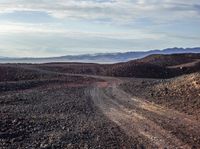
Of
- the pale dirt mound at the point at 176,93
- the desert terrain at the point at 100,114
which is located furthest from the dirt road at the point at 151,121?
the pale dirt mound at the point at 176,93

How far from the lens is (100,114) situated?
2503 centimetres

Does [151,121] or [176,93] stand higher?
[176,93]

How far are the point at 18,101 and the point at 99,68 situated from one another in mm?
27174

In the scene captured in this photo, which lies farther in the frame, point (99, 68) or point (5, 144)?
point (99, 68)

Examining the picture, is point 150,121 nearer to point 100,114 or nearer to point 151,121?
point 151,121

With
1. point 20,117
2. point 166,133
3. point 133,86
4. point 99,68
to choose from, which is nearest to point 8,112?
point 20,117

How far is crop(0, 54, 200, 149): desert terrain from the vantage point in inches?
731

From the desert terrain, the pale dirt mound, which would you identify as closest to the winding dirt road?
the desert terrain

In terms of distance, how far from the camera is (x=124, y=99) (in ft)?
101

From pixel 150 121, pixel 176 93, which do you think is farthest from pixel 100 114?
pixel 176 93

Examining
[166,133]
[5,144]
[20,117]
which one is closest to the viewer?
[5,144]

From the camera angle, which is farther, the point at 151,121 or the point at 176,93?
the point at 176,93

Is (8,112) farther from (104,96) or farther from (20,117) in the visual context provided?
(104,96)

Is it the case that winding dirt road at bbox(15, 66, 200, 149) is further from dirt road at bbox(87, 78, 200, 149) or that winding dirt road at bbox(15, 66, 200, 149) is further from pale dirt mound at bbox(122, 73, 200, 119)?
pale dirt mound at bbox(122, 73, 200, 119)
